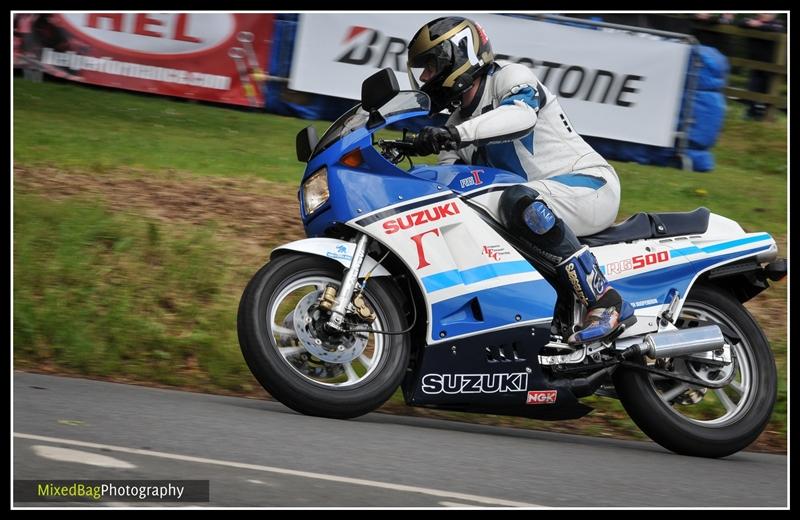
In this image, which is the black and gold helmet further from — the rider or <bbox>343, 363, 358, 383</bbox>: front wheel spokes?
<bbox>343, 363, 358, 383</bbox>: front wheel spokes

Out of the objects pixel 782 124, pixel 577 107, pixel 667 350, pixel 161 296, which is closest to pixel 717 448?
pixel 667 350

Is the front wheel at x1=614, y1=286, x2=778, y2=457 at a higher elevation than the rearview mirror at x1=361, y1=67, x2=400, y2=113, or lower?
lower

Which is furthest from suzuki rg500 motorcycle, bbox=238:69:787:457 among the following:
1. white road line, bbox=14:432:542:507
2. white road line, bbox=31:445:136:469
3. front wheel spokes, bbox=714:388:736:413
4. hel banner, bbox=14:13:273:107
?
hel banner, bbox=14:13:273:107

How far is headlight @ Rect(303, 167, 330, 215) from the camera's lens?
18.5 ft

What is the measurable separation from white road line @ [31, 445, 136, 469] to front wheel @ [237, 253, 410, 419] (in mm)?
1108

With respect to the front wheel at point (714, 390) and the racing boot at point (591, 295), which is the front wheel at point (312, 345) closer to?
the racing boot at point (591, 295)

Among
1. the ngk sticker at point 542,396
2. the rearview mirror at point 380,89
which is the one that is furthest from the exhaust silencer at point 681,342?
the rearview mirror at point 380,89

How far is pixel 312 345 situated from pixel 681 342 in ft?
6.14

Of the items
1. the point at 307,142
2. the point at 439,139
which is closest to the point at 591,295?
the point at 439,139

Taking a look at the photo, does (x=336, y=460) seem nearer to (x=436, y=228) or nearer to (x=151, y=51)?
(x=436, y=228)

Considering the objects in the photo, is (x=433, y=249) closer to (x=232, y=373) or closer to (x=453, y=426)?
(x=453, y=426)

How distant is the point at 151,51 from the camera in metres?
13.0

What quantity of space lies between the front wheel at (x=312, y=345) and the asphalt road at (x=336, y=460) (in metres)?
0.13
